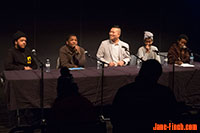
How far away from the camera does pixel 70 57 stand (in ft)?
16.3

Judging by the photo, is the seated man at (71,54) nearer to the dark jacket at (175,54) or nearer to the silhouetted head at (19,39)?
the silhouetted head at (19,39)

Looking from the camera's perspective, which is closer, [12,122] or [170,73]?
[12,122]

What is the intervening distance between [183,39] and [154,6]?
221 centimetres

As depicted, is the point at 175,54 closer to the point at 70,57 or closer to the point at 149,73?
the point at 70,57

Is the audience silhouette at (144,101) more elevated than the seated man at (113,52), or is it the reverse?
the seated man at (113,52)

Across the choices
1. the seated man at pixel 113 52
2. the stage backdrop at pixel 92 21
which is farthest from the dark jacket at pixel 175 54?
the stage backdrop at pixel 92 21

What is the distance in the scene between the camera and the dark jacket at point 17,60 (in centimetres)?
449

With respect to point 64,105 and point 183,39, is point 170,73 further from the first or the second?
point 64,105

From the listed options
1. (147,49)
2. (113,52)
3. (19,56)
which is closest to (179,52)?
(147,49)

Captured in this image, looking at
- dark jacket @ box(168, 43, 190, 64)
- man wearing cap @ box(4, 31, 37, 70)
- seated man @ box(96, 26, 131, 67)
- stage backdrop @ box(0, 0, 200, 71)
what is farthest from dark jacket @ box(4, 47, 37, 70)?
dark jacket @ box(168, 43, 190, 64)

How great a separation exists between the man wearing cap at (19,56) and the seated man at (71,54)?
1.51 feet

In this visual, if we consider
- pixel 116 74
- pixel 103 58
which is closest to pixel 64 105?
pixel 116 74

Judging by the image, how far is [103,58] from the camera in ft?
18.3

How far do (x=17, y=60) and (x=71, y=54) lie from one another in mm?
836
